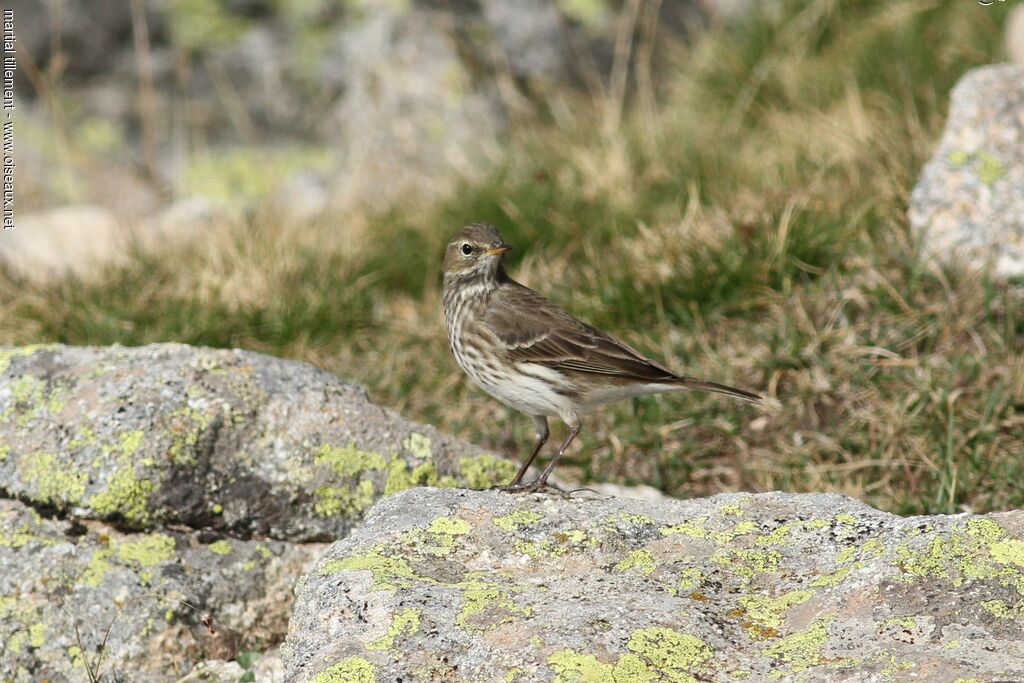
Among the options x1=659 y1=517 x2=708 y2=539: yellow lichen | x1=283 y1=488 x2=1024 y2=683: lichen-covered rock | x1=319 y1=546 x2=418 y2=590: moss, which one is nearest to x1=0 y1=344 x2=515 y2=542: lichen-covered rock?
x1=283 y1=488 x2=1024 y2=683: lichen-covered rock

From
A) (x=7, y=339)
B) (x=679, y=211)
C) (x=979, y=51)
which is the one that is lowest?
(x=7, y=339)

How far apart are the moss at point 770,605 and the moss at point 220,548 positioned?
2183 mm

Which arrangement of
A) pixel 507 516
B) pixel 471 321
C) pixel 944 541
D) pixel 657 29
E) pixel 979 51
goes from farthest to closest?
pixel 657 29
pixel 979 51
pixel 471 321
pixel 507 516
pixel 944 541

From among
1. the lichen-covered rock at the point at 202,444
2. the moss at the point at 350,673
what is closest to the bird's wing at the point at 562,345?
the lichen-covered rock at the point at 202,444

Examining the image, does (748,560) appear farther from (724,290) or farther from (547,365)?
(724,290)

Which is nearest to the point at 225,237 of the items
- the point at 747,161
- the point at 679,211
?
the point at 679,211

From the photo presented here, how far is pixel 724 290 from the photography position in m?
7.17

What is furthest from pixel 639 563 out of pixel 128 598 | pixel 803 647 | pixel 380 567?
pixel 128 598

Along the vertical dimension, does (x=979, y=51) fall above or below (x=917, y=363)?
above

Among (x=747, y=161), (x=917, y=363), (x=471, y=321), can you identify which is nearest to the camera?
(x=471, y=321)

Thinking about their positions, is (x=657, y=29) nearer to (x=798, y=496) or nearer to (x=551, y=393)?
(x=551, y=393)

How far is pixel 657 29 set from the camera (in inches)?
478

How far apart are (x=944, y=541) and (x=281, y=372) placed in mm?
2951

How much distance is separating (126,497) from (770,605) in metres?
2.58
